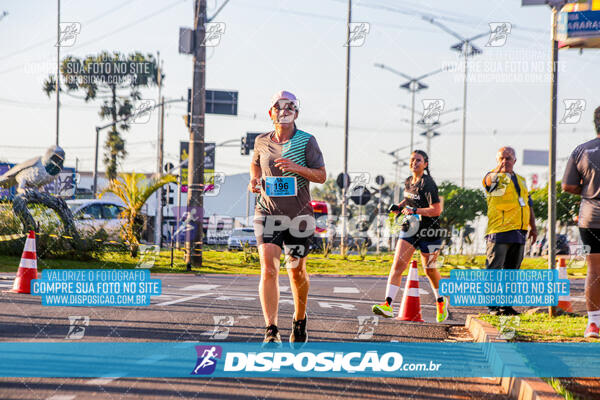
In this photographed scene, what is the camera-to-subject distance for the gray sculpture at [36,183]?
13.5 meters

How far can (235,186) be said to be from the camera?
6600 cm

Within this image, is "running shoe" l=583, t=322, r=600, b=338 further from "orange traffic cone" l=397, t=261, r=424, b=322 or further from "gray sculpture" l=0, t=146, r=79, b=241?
"gray sculpture" l=0, t=146, r=79, b=241

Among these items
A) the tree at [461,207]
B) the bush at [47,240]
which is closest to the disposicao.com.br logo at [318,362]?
the bush at [47,240]

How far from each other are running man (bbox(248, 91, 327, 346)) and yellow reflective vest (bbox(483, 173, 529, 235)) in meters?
3.58

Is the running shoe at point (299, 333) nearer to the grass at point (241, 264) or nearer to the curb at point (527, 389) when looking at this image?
the curb at point (527, 389)

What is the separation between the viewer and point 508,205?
28.5 ft

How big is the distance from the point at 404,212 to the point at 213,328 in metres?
2.40

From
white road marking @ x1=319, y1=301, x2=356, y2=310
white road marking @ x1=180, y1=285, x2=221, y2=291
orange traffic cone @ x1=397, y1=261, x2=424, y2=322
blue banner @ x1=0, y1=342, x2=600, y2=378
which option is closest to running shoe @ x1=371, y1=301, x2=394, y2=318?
orange traffic cone @ x1=397, y1=261, x2=424, y2=322

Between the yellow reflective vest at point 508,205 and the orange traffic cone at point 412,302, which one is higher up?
the yellow reflective vest at point 508,205

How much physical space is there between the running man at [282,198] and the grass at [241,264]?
415 inches

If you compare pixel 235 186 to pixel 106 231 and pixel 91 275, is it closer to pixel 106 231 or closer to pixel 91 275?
pixel 106 231

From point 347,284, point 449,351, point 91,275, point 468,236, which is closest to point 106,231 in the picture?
point 91,275

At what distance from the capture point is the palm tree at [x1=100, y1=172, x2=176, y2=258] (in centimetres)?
1798

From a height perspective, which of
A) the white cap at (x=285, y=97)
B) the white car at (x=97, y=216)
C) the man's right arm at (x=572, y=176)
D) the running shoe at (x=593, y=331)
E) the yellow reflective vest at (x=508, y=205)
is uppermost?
the white cap at (x=285, y=97)
